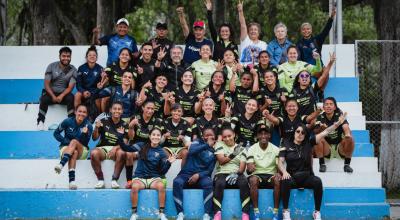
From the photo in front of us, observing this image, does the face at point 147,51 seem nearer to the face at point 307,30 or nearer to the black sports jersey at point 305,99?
the black sports jersey at point 305,99

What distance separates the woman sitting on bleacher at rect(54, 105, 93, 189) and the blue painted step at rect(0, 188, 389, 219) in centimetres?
34

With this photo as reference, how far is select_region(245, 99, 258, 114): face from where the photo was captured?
36.6ft

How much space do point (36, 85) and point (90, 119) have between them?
8.26ft

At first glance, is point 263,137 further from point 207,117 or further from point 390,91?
point 390,91

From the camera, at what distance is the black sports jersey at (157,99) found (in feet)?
38.5

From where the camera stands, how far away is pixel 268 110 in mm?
11508

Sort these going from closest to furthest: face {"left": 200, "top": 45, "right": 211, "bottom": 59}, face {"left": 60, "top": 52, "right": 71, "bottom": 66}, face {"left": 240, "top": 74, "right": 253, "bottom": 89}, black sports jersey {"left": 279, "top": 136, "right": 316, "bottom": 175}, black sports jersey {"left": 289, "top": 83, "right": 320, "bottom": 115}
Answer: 1. black sports jersey {"left": 279, "top": 136, "right": 316, "bottom": 175}
2. black sports jersey {"left": 289, "top": 83, "right": 320, "bottom": 115}
3. face {"left": 240, "top": 74, "right": 253, "bottom": 89}
4. face {"left": 200, "top": 45, "right": 211, "bottom": 59}
5. face {"left": 60, "top": 52, "right": 71, "bottom": 66}

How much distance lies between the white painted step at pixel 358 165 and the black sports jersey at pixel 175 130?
2.16 metres

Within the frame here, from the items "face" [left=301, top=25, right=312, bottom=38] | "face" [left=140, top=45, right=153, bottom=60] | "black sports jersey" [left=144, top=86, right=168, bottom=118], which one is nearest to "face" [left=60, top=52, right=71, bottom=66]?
"face" [left=140, top=45, right=153, bottom=60]

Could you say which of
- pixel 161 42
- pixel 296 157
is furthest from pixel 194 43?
pixel 296 157

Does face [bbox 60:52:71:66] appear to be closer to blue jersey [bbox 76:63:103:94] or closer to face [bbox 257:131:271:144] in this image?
blue jersey [bbox 76:63:103:94]

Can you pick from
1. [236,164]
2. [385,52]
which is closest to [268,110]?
[236,164]

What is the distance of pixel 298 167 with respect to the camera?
415 inches

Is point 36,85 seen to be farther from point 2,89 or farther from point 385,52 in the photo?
point 385,52
